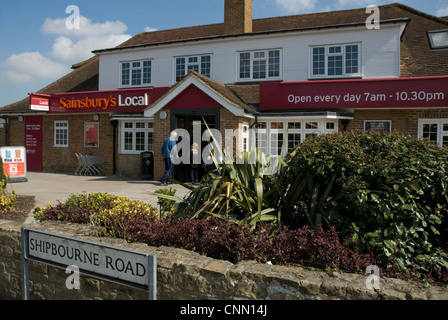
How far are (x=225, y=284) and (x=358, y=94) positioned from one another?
39.7 feet

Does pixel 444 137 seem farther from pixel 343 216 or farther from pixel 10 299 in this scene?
pixel 10 299

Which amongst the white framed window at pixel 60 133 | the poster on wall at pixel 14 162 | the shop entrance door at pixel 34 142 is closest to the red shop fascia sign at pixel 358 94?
the poster on wall at pixel 14 162

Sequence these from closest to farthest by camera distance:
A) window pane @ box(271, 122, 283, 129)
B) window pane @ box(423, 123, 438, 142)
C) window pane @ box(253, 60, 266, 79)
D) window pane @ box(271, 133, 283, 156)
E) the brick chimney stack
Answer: window pane @ box(423, 123, 438, 142) < window pane @ box(271, 122, 283, 129) < window pane @ box(271, 133, 283, 156) < window pane @ box(253, 60, 266, 79) < the brick chimney stack

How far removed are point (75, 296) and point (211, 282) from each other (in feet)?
5.39

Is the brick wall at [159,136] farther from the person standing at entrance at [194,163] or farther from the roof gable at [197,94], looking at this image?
the person standing at entrance at [194,163]

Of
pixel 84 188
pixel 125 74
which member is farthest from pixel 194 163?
pixel 125 74

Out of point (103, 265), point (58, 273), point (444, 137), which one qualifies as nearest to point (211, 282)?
point (103, 265)

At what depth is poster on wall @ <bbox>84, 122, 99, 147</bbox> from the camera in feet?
58.5

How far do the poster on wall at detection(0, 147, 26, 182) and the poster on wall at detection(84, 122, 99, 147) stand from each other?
152 inches

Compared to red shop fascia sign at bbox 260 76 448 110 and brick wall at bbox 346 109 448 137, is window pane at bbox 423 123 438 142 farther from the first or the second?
red shop fascia sign at bbox 260 76 448 110

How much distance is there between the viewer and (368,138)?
412cm

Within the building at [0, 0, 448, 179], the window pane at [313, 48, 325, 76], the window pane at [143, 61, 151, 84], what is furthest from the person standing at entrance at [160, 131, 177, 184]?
the window pane at [313, 48, 325, 76]

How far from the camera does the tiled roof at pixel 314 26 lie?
15422 millimetres
